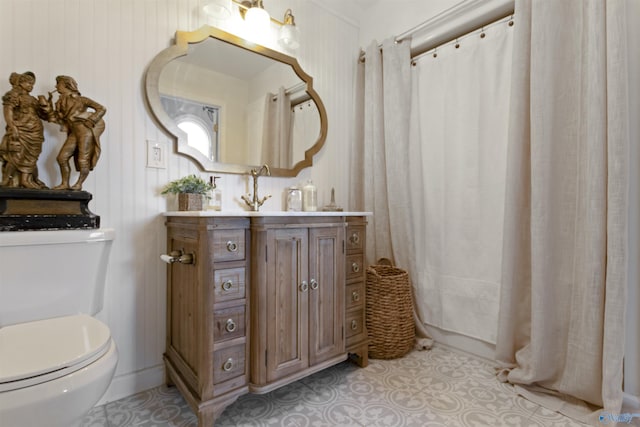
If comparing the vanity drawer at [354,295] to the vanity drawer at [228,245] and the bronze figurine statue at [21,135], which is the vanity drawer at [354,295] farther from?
the bronze figurine statue at [21,135]

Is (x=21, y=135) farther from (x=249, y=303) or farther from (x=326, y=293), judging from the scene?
(x=326, y=293)

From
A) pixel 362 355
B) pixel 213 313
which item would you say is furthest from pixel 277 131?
pixel 362 355

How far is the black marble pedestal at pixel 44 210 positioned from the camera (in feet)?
3.65

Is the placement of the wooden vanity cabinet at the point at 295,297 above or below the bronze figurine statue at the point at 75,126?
below

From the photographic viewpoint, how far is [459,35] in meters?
1.95

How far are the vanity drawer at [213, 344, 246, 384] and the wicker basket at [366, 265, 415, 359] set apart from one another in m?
0.86

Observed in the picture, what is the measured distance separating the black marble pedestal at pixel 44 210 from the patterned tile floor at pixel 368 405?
824 millimetres

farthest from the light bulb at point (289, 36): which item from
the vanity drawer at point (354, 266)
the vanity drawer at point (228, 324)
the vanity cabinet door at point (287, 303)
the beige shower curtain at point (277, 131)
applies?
the vanity drawer at point (228, 324)

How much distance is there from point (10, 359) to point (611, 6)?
2.37 meters

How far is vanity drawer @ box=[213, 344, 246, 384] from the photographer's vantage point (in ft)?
4.13

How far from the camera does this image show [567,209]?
1.46 m

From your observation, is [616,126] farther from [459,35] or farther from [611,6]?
[459,35]

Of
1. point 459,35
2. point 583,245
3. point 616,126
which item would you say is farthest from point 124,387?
point 459,35

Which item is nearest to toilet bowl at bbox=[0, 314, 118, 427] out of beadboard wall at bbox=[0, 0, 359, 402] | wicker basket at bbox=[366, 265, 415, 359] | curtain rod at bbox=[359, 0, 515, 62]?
beadboard wall at bbox=[0, 0, 359, 402]
